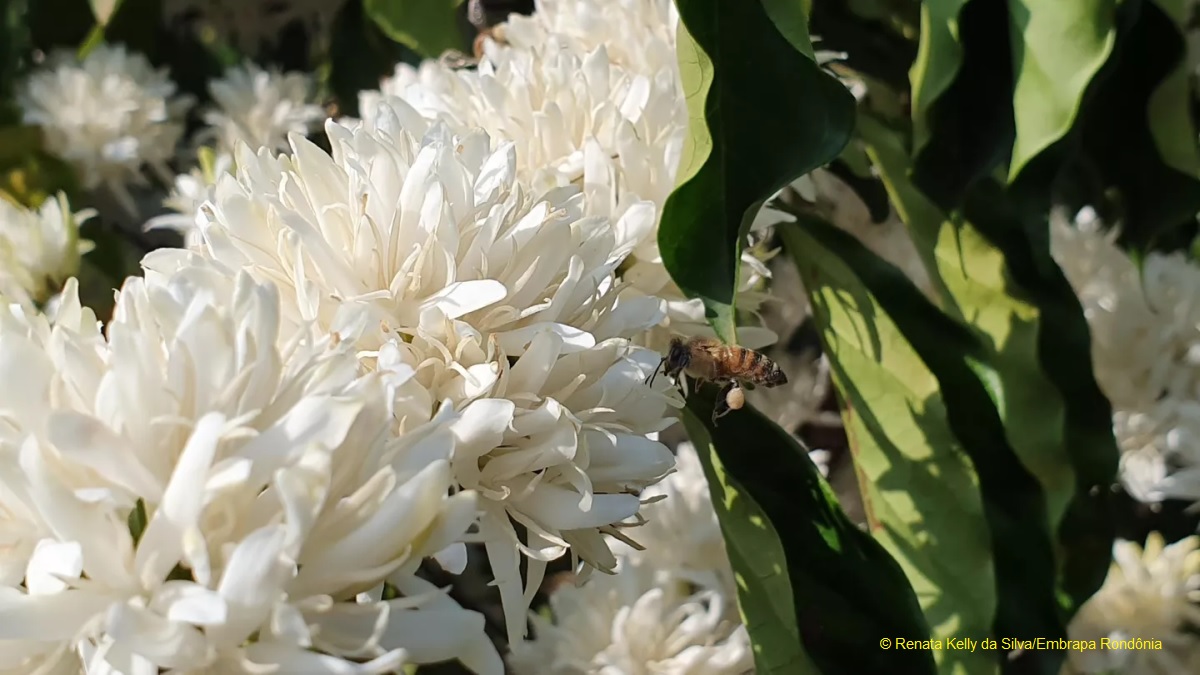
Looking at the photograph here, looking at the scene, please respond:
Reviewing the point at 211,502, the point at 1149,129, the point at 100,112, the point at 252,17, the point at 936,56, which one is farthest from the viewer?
the point at 252,17

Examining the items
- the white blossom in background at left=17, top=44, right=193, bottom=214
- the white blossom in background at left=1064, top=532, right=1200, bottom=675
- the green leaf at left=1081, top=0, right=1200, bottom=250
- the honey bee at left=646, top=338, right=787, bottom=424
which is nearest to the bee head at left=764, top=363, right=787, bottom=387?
the honey bee at left=646, top=338, right=787, bottom=424

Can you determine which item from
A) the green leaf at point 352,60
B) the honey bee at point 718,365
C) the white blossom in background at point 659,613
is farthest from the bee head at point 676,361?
the green leaf at point 352,60

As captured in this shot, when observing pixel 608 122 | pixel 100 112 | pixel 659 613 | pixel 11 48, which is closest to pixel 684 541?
pixel 659 613

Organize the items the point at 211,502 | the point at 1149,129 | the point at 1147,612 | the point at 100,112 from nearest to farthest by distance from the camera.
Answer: the point at 211,502 < the point at 1149,129 < the point at 1147,612 < the point at 100,112

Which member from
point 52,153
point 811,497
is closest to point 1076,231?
point 811,497

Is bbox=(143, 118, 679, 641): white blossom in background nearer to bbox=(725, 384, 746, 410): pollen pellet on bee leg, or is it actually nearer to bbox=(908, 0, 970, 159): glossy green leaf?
bbox=(725, 384, 746, 410): pollen pellet on bee leg

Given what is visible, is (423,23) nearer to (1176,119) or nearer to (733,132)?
(733,132)

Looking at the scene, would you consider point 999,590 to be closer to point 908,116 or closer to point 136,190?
point 908,116
